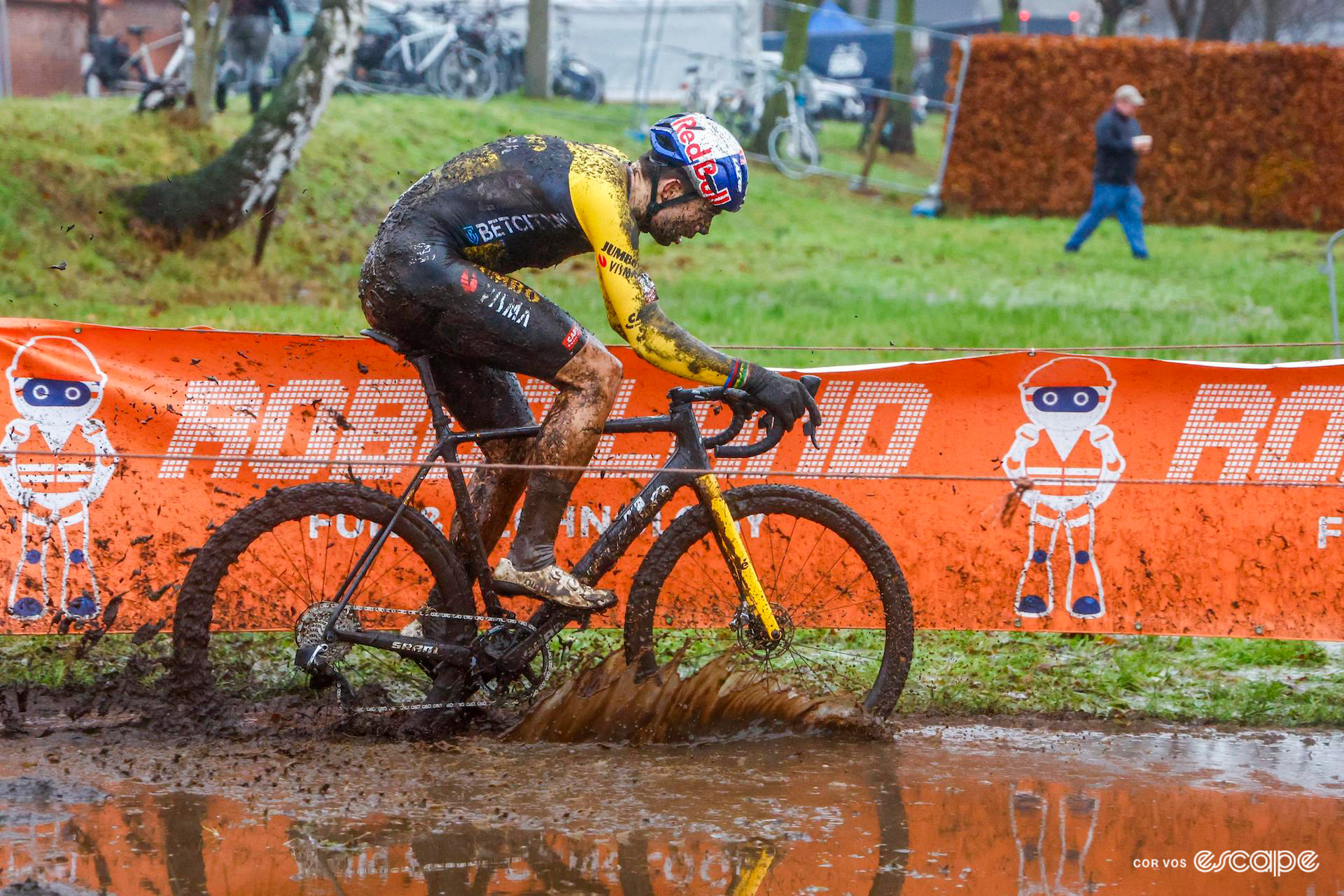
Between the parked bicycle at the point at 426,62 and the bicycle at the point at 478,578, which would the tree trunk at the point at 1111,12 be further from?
the bicycle at the point at 478,578

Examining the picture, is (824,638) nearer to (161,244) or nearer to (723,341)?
(723,341)

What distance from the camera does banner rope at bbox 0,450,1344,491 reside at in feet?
17.3

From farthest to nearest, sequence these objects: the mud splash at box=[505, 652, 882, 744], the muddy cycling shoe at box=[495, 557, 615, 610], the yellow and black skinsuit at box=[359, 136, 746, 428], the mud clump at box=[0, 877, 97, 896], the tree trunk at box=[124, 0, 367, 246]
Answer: the tree trunk at box=[124, 0, 367, 246] < the mud splash at box=[505, 652, 882, 744] < the muddy cycling shoe at box=[495, 557, 615, 610] < the yellow and black skinsuit at box=[359, 136, 746, 428] < the mud clump at box=[0, 877, 97, 896]

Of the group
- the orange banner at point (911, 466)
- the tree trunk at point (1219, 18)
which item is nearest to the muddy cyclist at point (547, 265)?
the orange banner at point (911, 466)

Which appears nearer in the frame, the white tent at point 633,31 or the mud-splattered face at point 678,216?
the mud-splattered face at point 678,216

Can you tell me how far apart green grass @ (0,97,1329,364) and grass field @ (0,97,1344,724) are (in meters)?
0.04

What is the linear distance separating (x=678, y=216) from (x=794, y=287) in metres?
10.6

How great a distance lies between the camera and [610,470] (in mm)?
5223

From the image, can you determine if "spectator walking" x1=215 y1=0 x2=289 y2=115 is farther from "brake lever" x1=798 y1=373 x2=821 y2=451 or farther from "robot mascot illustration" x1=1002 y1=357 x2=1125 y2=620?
"brake lever" x1=798 y1=373 x2=821 y2=451

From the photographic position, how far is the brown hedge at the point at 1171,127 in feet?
Result: 79.2

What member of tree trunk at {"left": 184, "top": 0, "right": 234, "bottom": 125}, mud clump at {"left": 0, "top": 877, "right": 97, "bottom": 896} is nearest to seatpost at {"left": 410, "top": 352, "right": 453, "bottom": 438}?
mud clump at {"left": 0, "top": 877, "right": 97, "bottom": 896}

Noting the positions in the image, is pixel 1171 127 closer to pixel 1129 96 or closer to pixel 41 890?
pixel 1129 96

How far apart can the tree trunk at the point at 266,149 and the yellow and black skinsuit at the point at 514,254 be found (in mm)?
9686

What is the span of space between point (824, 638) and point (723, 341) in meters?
6.40
